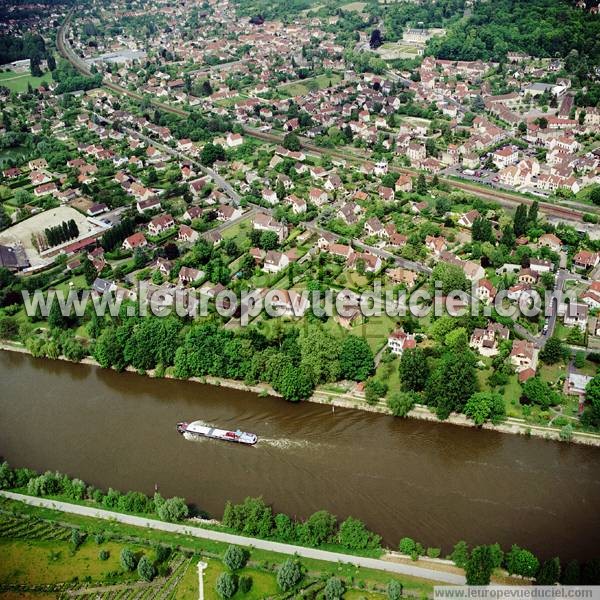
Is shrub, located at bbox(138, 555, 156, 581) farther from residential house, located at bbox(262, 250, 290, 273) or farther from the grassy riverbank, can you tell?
residential house, located at bbox(262, 250, 290, 273)

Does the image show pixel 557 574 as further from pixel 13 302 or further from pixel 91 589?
pixel 13 302

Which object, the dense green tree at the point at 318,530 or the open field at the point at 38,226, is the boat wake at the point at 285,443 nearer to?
the dense green tree at the point at 318,530

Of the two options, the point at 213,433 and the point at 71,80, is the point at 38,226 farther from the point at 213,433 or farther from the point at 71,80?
the point at 71,80

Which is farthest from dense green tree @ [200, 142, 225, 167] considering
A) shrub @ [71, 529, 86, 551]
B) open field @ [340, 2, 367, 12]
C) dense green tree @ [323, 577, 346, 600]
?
open field @ [340, 2, 367, 12]

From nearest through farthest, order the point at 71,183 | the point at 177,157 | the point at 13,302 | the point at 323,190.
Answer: the point at 13,302
the point at 323,190
the point at 71,183
the point at 177,157

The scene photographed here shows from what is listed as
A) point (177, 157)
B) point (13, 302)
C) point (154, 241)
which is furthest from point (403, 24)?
point (13, 302)

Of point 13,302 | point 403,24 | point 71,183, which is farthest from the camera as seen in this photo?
point 403,24

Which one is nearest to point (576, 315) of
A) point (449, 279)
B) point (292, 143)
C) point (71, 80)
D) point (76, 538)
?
point (449, 279)
